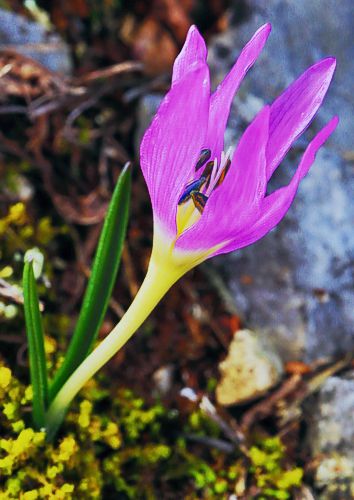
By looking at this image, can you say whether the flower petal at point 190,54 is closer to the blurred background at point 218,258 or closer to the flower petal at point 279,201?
the flower petal at point 279,201

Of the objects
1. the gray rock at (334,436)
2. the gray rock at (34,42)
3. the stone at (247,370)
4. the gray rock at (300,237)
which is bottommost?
the gray rock at (334,436)

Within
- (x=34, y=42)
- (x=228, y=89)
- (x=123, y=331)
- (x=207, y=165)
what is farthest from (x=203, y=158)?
(x=34, y=42)

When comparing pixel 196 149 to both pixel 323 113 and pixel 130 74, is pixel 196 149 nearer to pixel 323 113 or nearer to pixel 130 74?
pixel 323 113

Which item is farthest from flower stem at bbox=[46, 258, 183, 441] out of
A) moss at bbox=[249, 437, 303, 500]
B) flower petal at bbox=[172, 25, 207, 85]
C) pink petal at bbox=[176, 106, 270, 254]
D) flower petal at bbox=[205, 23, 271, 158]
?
moss at bbox=[249, 437, 303, 500]

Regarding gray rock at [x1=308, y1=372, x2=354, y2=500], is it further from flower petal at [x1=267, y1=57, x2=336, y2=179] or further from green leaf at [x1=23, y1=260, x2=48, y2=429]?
flower petal at [x1=267, y1=57, x2=336, y2=179]

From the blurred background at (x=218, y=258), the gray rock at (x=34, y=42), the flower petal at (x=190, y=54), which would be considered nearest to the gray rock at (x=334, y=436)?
the blurred background at (x=218, y=258)

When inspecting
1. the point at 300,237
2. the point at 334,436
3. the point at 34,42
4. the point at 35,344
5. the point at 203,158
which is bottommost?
the point at 334,436

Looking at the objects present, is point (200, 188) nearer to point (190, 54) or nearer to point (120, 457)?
point (190, 54)

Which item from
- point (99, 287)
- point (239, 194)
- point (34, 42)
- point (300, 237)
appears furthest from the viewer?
point (34, 42)
